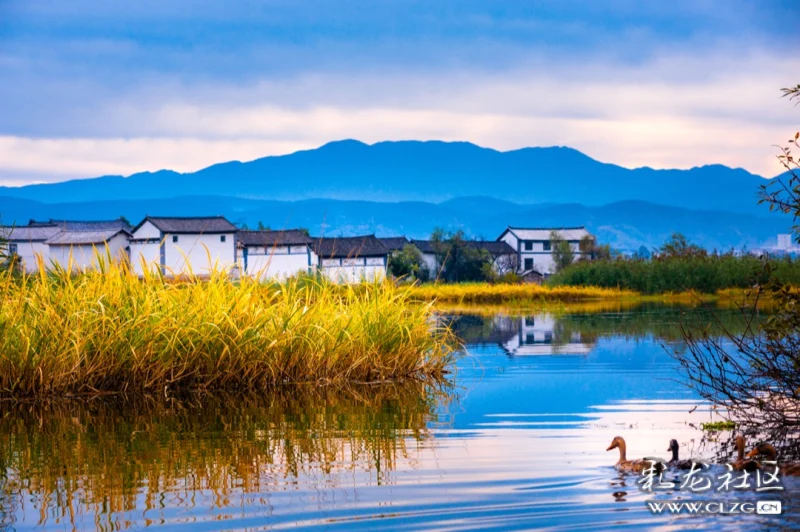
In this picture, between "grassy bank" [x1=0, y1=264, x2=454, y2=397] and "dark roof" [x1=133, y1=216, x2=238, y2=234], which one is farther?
"dark roof" [x1=133, y1=216, x2=238, y2=234]

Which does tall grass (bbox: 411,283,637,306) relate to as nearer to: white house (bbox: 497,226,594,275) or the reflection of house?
the reflection of house

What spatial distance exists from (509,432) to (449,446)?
950mm

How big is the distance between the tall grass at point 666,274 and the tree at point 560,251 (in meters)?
32.5

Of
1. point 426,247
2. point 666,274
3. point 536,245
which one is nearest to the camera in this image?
point 666,274

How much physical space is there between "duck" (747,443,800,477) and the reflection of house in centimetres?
1071

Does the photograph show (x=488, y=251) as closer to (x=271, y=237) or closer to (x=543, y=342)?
(x=271, y=237)

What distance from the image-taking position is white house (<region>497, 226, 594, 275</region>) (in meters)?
96.2

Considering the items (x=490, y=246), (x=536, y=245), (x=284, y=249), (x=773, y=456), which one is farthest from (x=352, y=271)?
(x=536, y=245)

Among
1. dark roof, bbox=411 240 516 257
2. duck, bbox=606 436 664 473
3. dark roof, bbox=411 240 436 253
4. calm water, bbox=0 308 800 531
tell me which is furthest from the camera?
dark roof, bbox=411 240 516 257

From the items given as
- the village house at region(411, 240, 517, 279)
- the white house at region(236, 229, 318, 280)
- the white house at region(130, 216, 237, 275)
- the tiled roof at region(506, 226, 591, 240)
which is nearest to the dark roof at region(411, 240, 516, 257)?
the village house at region(411, 240, 517, 279)

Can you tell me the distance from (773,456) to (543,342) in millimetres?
13808

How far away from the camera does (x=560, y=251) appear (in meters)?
87.6

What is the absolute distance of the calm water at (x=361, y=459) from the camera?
6.08m

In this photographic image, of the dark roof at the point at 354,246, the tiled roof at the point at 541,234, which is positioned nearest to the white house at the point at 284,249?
the dark roof at the point at 354,246
